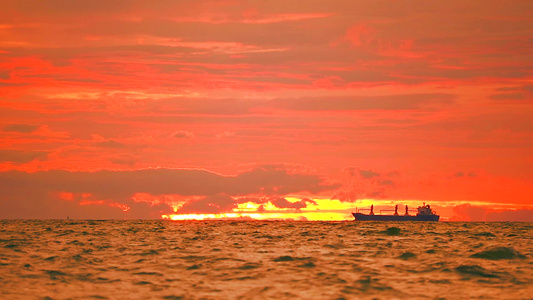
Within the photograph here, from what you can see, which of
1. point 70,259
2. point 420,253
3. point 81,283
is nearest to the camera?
point 81,283

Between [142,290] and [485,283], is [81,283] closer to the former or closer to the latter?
[142,290]

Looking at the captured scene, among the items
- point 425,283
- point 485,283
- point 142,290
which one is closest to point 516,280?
point 485,283

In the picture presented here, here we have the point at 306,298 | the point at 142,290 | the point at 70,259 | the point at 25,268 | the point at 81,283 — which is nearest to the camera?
the point at 306,298

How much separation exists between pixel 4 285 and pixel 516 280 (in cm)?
2605

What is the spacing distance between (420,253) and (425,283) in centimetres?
1839

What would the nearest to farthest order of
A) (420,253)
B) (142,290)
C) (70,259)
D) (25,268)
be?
(142,290)
(25,268)
(70,259)
(420,253)

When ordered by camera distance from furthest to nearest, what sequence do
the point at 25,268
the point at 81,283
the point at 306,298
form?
1. the point at 25,268
2. the point at 81,283
3. the point at 306,298

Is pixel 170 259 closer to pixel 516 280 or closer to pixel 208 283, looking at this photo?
pixel 208 283

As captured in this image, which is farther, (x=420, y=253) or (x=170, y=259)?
(x=420, y=253)

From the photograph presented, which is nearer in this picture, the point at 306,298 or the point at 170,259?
the point at 306,298

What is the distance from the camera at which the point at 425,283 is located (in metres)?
32.3

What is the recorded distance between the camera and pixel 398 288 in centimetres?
3069

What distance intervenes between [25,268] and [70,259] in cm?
608

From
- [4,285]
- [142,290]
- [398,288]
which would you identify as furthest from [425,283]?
[4,285]
